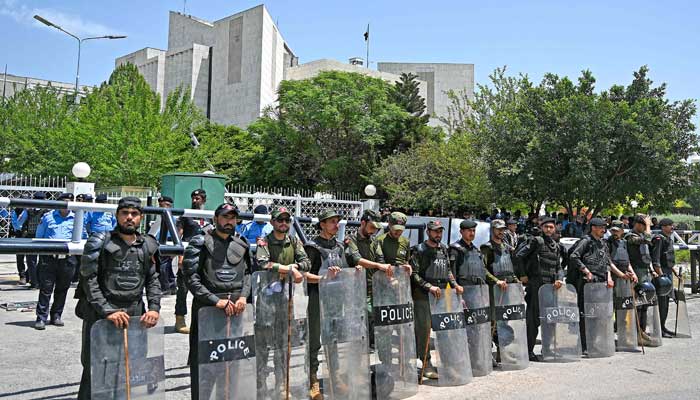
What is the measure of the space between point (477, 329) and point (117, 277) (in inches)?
147

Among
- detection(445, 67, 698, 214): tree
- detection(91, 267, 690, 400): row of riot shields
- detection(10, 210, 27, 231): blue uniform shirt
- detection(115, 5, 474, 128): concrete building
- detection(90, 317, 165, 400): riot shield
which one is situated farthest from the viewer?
detection(115, 5, 474, 128): concrete building

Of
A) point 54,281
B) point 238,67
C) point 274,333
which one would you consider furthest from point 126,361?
point 238,67

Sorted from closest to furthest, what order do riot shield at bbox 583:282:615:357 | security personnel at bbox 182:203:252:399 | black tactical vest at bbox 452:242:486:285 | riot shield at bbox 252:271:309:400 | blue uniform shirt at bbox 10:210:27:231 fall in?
1. security personnel at bbox 182:203:252:399
2. riot shield at bbox 252:271:309:400
3. black tactical vest at bbox 452:242:486:285
4. riot shield at bbox 583:282:615:357
5. blue uniform shirt at bbox 10:210:27:231

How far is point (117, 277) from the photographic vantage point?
4270 mm

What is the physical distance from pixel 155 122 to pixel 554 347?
2180cm

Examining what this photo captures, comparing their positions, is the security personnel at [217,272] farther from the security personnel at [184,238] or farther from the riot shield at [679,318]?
the riot shield at [679,318]

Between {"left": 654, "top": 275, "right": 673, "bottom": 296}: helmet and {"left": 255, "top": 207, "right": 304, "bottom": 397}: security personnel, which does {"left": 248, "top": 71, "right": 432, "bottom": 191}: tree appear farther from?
{"left": 255, "top": 207, "right": 304, "bottom": 397}: security personnel

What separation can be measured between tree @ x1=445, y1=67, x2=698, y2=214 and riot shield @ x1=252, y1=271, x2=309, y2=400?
666 inches

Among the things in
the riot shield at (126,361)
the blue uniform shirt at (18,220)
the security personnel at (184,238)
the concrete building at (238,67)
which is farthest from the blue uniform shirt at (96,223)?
the concrete building at (238,67)

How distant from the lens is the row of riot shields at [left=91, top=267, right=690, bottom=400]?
4.16 metres

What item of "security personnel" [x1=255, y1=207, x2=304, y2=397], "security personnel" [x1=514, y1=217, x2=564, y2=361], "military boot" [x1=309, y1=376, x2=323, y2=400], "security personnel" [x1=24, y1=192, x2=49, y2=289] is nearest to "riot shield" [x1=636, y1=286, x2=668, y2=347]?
"security personnel" [x1=514, y1=217, x2=564, y2=361]

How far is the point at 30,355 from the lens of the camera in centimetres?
644

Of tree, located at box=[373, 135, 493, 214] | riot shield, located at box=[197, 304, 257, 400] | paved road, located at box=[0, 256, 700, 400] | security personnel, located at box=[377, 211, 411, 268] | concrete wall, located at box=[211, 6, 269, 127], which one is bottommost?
paved road, located at box=[0, 256, 700, 400]

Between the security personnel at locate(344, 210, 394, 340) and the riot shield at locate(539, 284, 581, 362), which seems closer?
the security personnel at locate(344, 210, 394, 340)
